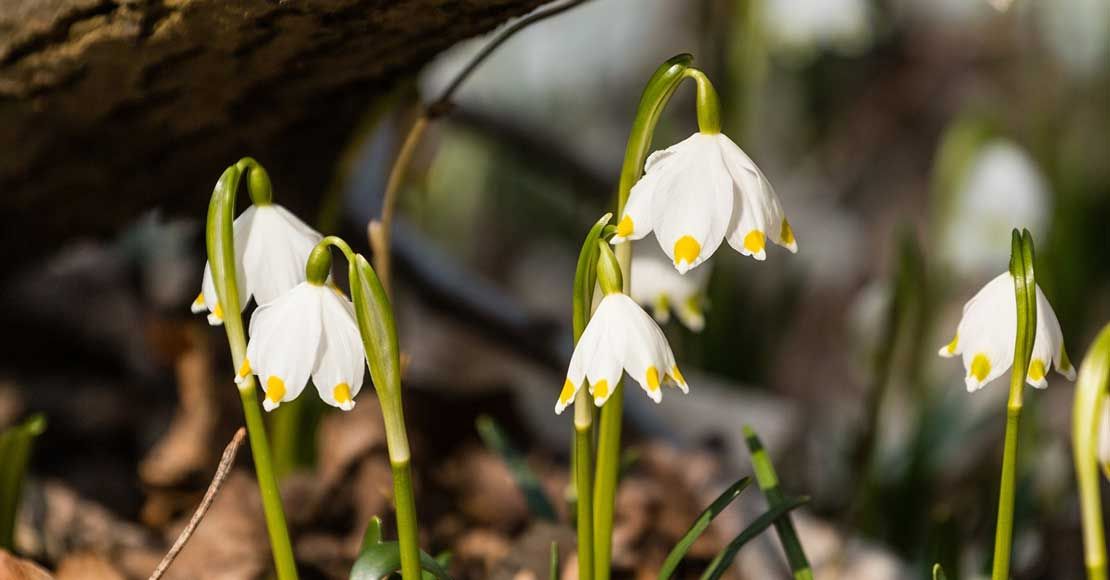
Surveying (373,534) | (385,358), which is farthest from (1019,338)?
(373,534)

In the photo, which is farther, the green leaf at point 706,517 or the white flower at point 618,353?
the green leaf at point 706,517

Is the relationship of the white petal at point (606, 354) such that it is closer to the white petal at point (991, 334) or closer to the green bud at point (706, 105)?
the green bud at point (706, 105)

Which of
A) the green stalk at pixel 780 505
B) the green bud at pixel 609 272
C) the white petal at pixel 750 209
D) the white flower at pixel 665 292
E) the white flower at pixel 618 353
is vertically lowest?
the green stalk at pixel 780 505

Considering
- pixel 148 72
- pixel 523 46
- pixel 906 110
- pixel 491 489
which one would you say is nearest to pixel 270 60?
pixel 148 72

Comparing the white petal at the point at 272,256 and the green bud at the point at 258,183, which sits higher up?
the green bud at the point at 258,183

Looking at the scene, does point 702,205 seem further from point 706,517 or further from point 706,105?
point 706,517

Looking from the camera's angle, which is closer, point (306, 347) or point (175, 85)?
point (306, 347)

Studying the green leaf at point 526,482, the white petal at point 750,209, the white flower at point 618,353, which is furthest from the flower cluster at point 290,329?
the green leaf at point 526,482

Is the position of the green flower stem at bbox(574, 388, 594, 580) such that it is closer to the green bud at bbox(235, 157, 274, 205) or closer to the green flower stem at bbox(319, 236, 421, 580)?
the green flower stem at bbox(319, 236, 421, 580)
